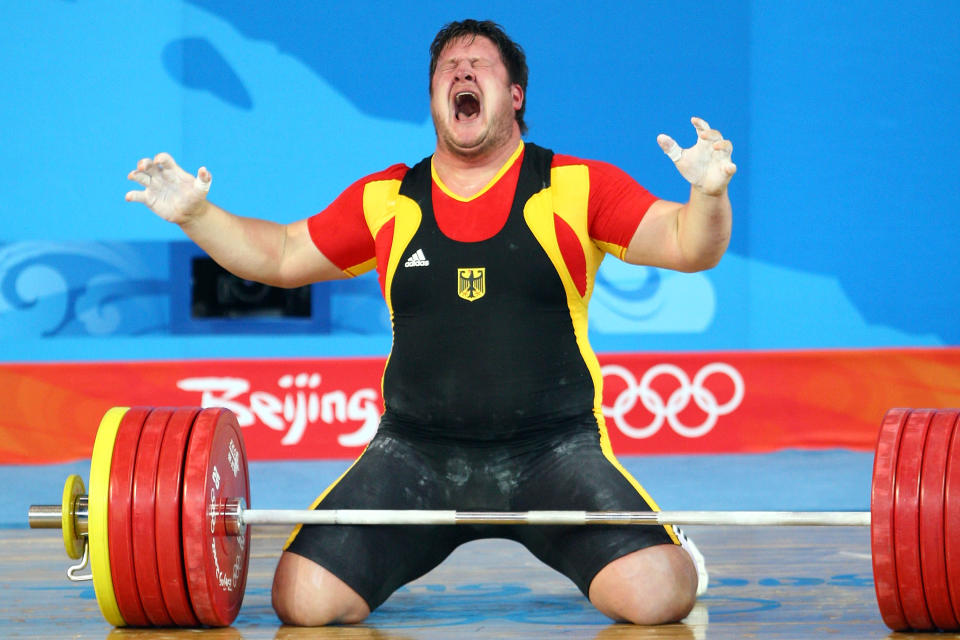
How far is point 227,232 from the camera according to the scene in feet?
10.3

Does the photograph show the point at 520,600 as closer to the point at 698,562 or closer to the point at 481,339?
the point at 698,562

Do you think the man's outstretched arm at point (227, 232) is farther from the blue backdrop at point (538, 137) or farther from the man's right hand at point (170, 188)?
the blue backdrop at point (538, 137)

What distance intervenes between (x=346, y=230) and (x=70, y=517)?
2.99 feet

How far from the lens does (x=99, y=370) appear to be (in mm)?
6055

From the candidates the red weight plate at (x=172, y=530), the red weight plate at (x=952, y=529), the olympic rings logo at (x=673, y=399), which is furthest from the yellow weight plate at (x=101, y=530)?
the olympic rings logo at (x=673, y=399)

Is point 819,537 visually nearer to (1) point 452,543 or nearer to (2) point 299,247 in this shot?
(1) point 452,543

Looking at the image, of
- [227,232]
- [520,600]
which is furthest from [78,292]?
[520,600]

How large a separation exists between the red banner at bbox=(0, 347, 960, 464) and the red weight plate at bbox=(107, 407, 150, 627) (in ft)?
10.6

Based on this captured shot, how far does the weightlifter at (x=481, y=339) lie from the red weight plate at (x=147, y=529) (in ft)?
0.86

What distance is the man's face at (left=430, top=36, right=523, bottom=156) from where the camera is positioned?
3115 mm

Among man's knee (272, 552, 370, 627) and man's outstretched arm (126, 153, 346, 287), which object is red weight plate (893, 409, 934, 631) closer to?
man's knee (272, 552, 370, 627)

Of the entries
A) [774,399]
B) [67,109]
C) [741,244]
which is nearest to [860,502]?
[774,399]

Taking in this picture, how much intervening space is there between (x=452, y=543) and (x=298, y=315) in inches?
153

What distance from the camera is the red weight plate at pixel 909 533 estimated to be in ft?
8.56
